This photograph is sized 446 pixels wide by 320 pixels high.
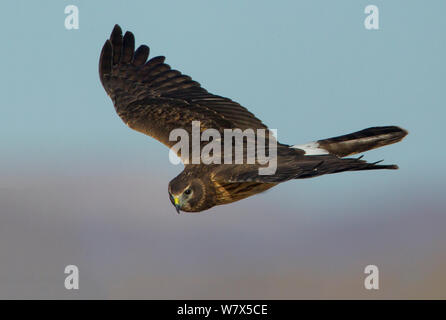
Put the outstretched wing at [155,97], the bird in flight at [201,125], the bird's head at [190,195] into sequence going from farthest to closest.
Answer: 1. the outstretched wing at [155,97]
2. the bird's head at [190,195]
3. the bird in flight at [201,125]

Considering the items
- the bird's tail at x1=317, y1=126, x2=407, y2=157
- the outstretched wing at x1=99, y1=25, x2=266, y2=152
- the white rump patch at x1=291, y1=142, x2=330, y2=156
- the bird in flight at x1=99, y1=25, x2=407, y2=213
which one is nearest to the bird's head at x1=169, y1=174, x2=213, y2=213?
the bird in flight at x1=99, y1=25, x2=407, y2=213

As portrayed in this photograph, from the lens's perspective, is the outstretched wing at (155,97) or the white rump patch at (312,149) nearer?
the white rump patch at (312,149)

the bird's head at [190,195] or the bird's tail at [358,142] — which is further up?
the bird's tail at [358,142]

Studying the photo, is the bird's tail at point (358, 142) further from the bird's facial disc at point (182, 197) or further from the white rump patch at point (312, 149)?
the bird's facial disc at point (182, 197)

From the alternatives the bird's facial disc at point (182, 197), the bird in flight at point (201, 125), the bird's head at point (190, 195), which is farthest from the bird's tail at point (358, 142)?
the bird's facial disc at point (182, 197)

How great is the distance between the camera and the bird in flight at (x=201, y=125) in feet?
31.8

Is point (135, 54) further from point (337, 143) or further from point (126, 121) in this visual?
point (337, 143)

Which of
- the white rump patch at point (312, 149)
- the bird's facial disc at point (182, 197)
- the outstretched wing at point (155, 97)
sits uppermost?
the outstretched wing at point (155, 97)

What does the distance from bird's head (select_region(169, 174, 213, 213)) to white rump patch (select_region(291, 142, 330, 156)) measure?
4.87ft

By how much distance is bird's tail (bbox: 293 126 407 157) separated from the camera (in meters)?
11.3

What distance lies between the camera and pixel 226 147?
1105 cm

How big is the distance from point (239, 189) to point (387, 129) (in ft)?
7.80

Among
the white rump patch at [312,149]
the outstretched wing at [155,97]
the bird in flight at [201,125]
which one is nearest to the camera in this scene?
the bird in flight at [201,125]
